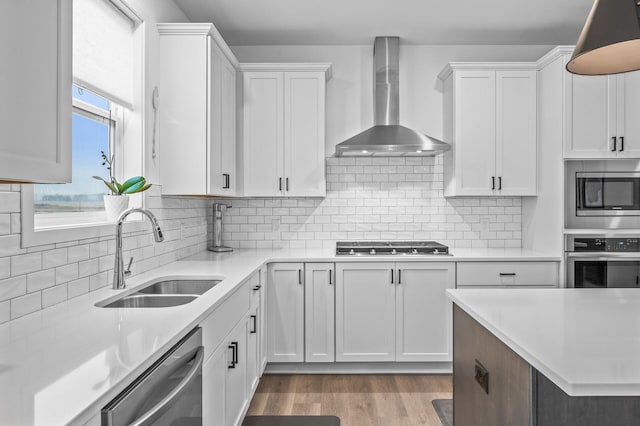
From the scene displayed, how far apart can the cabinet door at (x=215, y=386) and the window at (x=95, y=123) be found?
82 cm

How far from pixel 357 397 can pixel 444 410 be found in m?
0.60

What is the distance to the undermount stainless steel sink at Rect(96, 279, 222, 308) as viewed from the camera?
212 centimetres

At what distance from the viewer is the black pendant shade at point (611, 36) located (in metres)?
1.35

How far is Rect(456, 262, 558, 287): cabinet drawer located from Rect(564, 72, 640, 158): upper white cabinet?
0.90m

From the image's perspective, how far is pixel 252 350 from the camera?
290 cm

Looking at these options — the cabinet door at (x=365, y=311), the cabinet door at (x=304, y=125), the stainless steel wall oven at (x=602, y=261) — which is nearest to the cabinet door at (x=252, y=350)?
the cabinet door at (x=365, y=311)

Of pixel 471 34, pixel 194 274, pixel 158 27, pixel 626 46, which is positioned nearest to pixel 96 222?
pixel 194 274

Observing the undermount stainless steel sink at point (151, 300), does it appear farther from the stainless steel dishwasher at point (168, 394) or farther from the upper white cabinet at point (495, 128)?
the upper white cabinet at point (495, 128)

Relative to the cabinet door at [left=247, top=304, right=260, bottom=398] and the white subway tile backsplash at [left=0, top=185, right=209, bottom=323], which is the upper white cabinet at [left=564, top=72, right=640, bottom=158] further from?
the white subway tile backsplash at [left=0, top=185, right=209, bottom=323]

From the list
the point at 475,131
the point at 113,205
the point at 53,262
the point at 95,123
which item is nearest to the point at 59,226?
the point at 53,262

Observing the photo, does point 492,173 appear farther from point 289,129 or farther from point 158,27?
point 158,27

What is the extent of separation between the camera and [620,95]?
3.50m

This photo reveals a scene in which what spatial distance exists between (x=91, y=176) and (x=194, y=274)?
755 millimetres

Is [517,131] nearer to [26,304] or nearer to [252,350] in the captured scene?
[252,350]
